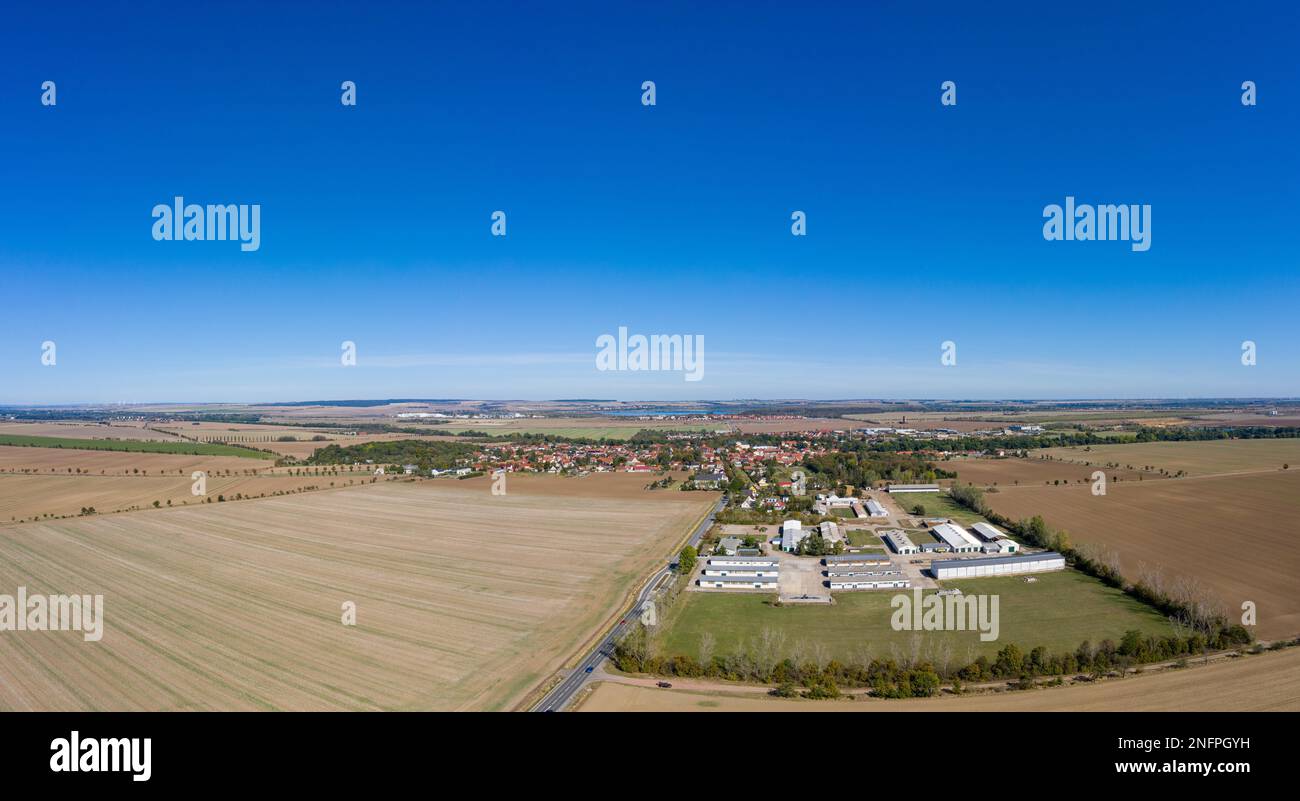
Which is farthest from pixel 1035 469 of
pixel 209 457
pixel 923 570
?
pixel 209 457

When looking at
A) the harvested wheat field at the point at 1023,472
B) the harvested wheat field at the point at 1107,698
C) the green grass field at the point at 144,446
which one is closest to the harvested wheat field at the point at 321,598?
the harvested wheat field at the point at 1107,698

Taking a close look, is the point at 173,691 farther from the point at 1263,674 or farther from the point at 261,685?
the point at 1263,674

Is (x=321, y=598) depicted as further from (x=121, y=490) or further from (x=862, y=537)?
(x=121, y=490)

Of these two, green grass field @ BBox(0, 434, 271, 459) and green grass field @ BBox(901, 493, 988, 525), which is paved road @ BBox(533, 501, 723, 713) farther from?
green grass field @ BBox(0, 434, 271, 459)

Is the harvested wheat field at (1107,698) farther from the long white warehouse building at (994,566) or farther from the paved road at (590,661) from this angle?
the long white warehouse building at (994,566)

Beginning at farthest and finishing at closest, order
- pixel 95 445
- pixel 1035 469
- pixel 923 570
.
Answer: pixel 95 445, pixel 1035 469, pixel 923 570

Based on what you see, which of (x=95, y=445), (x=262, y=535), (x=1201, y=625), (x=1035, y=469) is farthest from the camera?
(x=95, y=445)

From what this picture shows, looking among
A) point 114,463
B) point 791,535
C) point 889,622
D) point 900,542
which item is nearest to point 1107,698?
point 889,622
